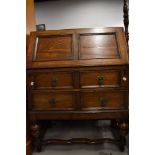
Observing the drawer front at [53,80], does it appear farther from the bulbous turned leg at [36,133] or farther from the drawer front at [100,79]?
the bulbous turned leg at [36,133]

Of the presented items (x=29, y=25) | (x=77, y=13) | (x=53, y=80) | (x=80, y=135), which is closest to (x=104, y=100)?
Result: (x=53, y=80)

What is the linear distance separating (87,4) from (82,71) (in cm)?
291

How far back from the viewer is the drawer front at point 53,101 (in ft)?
4.66

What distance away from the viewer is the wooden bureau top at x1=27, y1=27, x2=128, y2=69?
1390mm

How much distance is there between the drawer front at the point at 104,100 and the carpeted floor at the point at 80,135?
1.25ft

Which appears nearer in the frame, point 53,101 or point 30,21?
point 53,101

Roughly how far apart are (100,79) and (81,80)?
0.46 ft

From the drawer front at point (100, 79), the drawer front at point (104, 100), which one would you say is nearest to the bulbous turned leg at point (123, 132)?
the drawer front at point (104, 100)

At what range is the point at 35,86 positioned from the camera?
57.1 inches

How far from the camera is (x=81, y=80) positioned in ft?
4.58

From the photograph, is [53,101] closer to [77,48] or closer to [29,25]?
[77,48]

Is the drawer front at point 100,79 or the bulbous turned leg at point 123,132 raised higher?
the drawer front at point 100,79
